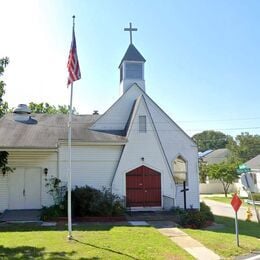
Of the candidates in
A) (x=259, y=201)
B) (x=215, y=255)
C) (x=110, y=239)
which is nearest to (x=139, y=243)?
(x=110, y=239)

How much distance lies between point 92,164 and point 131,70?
27.0 feet

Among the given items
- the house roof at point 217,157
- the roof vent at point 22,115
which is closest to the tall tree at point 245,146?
the house roof at point 217,157

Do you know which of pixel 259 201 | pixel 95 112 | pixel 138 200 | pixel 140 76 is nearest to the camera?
pixel 138 200

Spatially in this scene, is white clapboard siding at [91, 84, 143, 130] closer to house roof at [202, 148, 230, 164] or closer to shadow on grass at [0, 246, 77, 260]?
shadow on grass at [0, 246, 77, 260]

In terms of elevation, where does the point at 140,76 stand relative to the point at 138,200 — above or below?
above

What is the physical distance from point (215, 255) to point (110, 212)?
8.78 metres

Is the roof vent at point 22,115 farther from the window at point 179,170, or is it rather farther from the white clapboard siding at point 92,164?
the window at point 179,170

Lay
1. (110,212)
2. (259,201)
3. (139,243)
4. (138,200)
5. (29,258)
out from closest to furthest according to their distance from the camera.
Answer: (29,258), (139,243), (110,212), (138,200), (259,201)

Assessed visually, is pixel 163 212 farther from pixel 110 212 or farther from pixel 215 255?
pixel 215 255

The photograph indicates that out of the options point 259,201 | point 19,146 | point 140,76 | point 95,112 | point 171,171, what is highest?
point 140,76

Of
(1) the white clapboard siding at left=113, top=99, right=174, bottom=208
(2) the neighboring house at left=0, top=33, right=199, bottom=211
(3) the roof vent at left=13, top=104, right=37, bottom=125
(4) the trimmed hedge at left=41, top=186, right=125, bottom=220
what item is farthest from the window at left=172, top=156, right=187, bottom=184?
(3) the roof vent at left=13, top=104, right=37, bottom=125

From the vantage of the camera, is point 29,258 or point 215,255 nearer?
point 29,258

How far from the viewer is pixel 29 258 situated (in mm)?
10852

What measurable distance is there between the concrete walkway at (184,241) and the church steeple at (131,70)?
1148 cm
